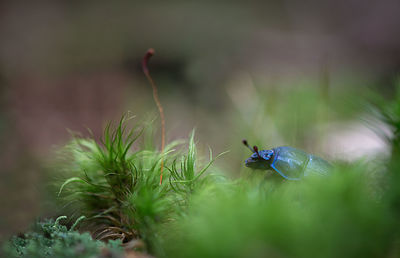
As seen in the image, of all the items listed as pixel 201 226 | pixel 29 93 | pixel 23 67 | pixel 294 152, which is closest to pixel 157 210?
pixel 201 226

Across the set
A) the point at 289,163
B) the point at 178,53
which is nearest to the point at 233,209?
the point at 289,163

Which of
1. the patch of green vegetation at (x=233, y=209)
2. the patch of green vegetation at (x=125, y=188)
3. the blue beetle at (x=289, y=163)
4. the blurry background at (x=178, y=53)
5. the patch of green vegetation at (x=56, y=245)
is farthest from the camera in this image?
the blurry background at (x=178, y=53)

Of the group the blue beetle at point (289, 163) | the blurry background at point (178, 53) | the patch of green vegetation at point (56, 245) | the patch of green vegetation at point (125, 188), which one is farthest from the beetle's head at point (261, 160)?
the blurry background at point (178, 53)

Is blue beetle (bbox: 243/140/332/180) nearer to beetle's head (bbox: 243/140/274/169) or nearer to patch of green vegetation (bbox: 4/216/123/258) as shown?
beetle's head (bbox: 243/140/274/169)

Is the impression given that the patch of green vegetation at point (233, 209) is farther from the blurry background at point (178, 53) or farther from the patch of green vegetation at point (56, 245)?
the blurry background at point (178, 53)

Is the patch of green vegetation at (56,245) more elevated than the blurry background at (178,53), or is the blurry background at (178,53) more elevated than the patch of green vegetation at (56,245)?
the blurry background at (178,53)

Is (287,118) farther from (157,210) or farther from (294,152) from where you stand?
(157,210)

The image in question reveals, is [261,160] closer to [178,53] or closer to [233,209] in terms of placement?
[233,209]
